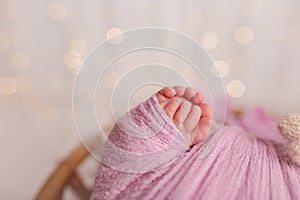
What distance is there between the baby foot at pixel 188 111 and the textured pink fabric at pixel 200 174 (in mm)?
24

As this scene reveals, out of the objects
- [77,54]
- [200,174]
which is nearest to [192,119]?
[200,174]

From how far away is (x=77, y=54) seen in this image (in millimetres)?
1480

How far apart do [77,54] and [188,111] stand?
2.10ft

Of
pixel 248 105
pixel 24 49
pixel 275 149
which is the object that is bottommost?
pixel 24 49

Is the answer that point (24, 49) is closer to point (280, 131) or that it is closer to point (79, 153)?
point (79, 153)

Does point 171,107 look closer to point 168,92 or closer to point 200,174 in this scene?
point 168,92

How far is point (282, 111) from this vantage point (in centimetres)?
146

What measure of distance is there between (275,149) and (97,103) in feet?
2.34

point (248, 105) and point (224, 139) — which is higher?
point (248, 105)

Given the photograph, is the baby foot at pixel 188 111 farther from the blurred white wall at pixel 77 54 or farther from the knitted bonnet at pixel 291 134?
the blurred white wall at pixel 77 54

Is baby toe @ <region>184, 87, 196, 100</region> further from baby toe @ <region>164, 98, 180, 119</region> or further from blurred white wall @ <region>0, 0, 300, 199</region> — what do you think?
blurred white wall @ <region>0, 0, 300, 199</region>

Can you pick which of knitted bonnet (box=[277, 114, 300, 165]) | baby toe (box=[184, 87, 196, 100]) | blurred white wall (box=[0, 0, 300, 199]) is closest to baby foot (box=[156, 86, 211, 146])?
baby toe (box=[184, 87, 196, 100])

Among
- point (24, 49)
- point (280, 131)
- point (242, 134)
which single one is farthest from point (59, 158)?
point (280, 131)

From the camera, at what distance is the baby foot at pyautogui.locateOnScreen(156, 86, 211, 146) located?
90 cm
